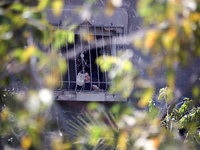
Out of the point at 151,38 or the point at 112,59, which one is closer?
the point at 151,38

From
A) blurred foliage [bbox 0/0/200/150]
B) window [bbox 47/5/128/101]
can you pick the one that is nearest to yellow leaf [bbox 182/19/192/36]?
blurred foliage [bbox 0/0/200/150]

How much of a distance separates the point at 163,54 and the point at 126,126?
40 cm

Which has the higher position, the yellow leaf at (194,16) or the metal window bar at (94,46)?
the yellow leaf at (194,16)

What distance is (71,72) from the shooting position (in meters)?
4.92

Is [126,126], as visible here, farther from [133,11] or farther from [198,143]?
[133,11]

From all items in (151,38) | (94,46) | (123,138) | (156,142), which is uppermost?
(151,38)

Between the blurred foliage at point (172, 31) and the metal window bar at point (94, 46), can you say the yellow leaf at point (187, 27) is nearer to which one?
the blurred foliage at point (172, 31)

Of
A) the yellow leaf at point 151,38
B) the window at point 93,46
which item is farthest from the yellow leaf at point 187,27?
the window at point 93,46

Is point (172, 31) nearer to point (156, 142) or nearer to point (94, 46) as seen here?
point (156, 142)

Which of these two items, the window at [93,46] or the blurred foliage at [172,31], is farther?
the window at [93,46]

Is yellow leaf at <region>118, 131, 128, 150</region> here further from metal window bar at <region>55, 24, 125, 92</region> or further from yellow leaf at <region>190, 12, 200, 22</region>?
metal window bar at <region>55, 24, 125, 92</region>

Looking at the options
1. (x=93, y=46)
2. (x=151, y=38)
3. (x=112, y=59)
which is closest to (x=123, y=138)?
(x=112, y=59)

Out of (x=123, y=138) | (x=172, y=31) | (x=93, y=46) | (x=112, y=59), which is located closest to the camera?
(x=172, y=31)

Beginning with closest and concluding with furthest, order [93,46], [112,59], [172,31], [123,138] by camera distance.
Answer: [172,31]
[112,59]
[123,138]
[93,46]
